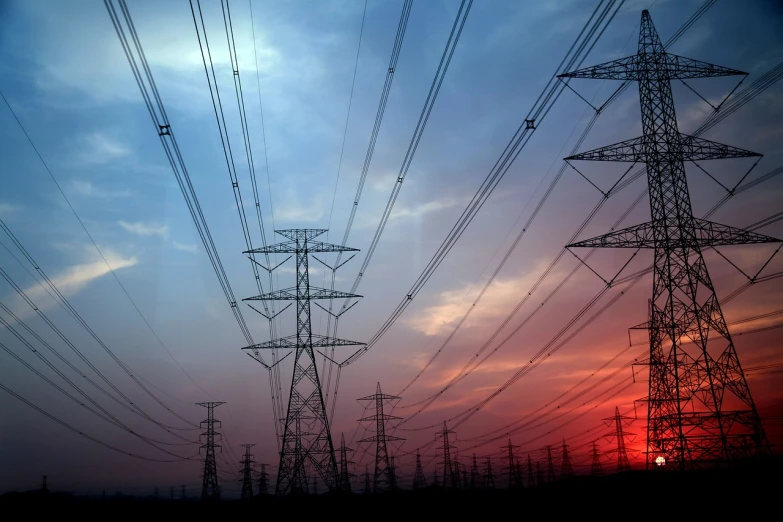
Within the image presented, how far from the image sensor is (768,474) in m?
Result: 22.7

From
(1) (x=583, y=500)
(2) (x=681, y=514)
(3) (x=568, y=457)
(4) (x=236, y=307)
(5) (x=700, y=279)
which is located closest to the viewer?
(2) (x=681, y=514)

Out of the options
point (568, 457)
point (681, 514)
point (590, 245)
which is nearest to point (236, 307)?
point (590, 245)

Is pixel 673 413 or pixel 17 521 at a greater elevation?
pixel 673 413

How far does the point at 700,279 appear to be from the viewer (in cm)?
2847

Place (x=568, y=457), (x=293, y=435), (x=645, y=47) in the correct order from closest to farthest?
(x=645, y=47) < (x=293, y=435) < (x=568, y=457)

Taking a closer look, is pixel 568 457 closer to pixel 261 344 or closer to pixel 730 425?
pixel 261 344

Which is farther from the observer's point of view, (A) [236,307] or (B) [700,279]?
(A) [236,307]

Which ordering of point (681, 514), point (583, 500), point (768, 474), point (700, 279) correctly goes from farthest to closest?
point (700, 279), point (583, 500), point (768, 474), point (681, 514)

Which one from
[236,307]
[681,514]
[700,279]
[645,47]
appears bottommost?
[681,514]

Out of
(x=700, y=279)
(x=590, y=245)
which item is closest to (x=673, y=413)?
(x=700, y=279)

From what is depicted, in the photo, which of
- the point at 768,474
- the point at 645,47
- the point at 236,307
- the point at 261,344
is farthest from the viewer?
the point at 261,344

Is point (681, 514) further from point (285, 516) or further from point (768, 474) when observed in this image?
point (285, 516)

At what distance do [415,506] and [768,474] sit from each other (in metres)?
13.7

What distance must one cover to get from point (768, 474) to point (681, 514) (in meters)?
4.60
